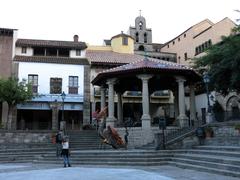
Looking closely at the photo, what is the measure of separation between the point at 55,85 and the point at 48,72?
157cm

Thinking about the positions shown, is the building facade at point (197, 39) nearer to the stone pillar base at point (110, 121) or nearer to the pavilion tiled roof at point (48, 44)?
the pavilion tiled roof at point (48, 44)

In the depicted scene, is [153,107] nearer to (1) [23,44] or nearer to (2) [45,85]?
(2) [45,85]

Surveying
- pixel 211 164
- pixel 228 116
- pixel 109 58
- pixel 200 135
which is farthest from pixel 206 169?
pixel 109 58

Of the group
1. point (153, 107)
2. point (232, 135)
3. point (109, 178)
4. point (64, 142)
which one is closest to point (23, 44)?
point (153, 107)

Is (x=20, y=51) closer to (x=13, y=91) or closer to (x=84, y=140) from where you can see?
(x=13, y=91)

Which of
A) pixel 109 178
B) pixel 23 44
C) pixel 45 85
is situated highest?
pixel 23 44

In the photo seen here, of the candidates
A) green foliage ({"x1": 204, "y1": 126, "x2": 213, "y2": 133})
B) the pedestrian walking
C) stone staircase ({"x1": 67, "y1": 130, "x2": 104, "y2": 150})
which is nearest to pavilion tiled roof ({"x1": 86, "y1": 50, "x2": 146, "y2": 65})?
stone staircase ({"x1": 67, "y1": 130, "x2": 104, "y2": 150})

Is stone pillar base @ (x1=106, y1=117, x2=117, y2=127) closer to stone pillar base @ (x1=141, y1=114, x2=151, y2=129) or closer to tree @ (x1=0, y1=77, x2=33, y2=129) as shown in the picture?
stone pillar base @ (x1=141, y1=114, x2=151, y2=129)

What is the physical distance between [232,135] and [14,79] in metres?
21.8

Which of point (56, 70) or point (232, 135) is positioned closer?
point (232, 135)

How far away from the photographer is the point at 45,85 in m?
37.8

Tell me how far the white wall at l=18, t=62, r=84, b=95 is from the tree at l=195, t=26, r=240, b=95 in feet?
51.1

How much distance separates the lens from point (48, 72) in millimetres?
38062

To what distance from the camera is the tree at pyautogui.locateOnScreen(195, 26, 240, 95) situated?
22031 millimetres
